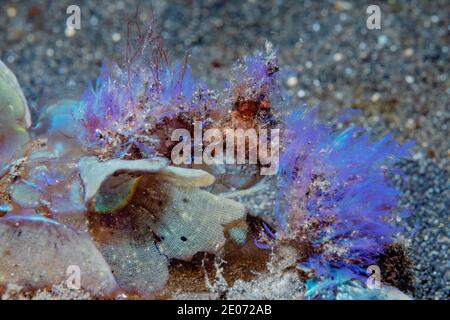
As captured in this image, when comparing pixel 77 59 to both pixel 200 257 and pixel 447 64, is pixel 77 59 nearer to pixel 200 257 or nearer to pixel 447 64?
pixel 200 257

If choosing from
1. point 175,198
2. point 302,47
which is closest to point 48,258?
point 175,198

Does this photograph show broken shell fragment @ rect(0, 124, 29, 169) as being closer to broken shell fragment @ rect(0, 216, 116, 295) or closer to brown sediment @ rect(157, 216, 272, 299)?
broken shell fragment @ rect(0, 216, 116, 295)

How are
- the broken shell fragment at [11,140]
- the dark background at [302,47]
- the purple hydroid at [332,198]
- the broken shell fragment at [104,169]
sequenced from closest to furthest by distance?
1. the broken shell fragment at [104,169]
2. the purple hydroid at [332,198]
3. the broken shell fragment at [11,140]
4. the dark background at [302,47]

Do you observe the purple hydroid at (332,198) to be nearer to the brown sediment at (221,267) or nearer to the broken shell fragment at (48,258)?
the brown sediment at (221,267)

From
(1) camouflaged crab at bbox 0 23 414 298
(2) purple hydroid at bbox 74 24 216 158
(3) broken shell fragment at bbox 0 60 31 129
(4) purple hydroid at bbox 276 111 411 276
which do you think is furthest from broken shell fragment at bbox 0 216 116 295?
(4) purple hydroid at bbox 276 111 411 276

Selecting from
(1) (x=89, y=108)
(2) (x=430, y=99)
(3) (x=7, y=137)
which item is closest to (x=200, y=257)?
(1) (x=89, y=108)

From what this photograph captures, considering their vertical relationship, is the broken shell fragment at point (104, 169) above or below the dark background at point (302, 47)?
below

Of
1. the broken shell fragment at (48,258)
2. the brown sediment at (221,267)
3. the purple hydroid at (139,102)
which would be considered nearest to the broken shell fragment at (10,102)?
the purple hydroid at (139,102)
